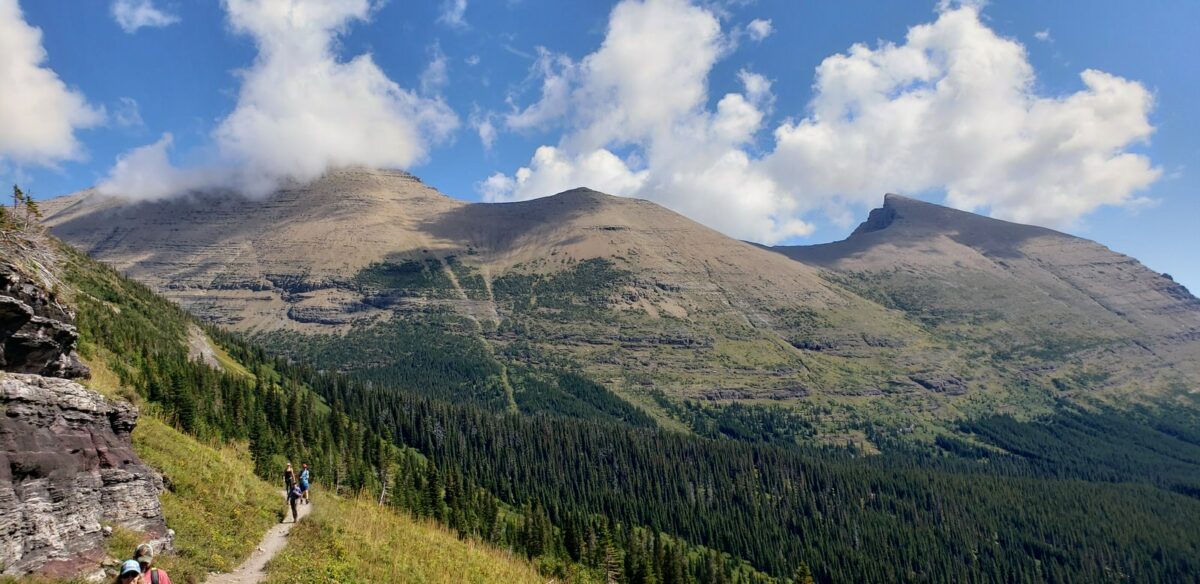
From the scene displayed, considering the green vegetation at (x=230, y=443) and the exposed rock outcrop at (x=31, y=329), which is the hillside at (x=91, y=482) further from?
the green vegetation at (x=230, y=443)

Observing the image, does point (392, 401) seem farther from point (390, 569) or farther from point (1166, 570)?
point (1166, 570)

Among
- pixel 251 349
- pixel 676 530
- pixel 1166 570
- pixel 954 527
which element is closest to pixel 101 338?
pixel 251 349

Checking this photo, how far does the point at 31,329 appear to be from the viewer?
64.2ft

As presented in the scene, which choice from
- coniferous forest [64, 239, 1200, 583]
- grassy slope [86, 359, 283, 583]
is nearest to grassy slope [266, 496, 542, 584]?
grassy slope [86, 359, 283, 583]

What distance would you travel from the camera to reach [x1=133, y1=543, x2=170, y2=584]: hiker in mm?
11412

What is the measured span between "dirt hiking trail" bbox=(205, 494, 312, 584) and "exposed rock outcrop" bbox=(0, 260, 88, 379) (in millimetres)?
9398

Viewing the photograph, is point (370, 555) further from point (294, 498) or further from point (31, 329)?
point (31, 329)

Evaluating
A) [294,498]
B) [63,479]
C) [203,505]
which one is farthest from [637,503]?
[63,479]

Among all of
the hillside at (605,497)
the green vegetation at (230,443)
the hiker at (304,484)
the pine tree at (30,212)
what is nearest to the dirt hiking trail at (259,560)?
the green vegetation at (230,443)

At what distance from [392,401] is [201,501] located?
490 ft

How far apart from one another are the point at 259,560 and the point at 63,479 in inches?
259

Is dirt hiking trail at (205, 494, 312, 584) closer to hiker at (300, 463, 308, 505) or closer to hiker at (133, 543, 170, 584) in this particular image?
hiker at (300, 463, 308, 505)

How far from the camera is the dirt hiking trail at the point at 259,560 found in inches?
723

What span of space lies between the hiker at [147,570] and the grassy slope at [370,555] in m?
6.73
